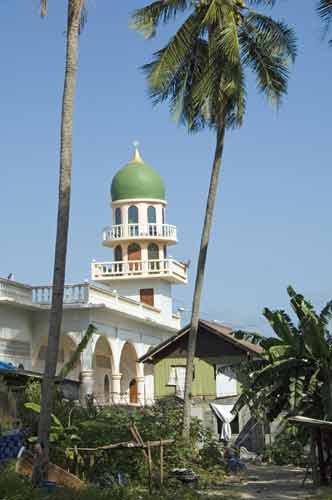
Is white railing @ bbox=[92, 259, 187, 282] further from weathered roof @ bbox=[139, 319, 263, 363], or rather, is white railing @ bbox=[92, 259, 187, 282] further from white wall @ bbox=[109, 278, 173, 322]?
weathered roof @ bbox=[139, 319, 263, 363]

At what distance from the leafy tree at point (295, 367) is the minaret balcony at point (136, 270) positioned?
29.3 meters

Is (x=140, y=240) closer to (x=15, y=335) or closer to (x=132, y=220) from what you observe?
(x=132, y=220)

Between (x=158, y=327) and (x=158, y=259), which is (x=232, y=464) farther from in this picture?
(x=158, y=259)

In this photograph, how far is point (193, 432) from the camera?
80.7 feet

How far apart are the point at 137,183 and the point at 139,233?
3.06 metres

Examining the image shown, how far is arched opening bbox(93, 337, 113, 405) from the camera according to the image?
4691cm

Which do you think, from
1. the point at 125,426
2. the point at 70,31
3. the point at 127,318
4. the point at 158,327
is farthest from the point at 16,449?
the point at 158,327

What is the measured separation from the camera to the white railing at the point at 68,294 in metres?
41.9

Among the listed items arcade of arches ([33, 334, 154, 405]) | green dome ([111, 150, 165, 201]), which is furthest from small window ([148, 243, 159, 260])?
arcade of arches ([33, 334, 154, 405])

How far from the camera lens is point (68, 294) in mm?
42656

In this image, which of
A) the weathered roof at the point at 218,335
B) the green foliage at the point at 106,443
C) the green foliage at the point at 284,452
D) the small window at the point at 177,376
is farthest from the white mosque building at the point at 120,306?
the green foliage at the point at 106,443

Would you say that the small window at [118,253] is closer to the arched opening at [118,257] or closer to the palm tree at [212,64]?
the arched opening at [118,257]

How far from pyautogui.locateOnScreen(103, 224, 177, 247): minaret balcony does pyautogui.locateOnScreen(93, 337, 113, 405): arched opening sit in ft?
31.5

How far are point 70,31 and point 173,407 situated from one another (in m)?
12.1
